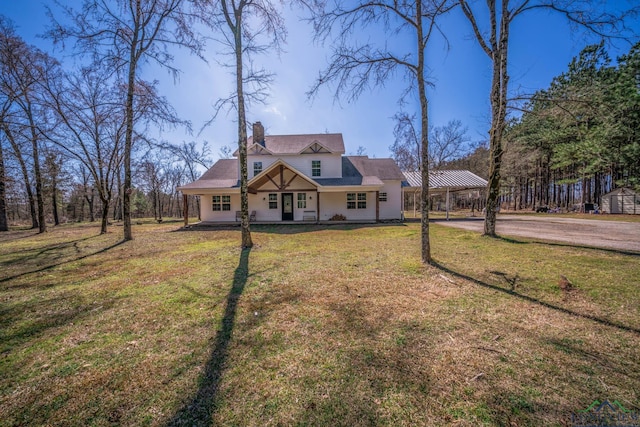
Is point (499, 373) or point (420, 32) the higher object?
point (420, 32)

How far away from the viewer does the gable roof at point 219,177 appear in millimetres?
17422

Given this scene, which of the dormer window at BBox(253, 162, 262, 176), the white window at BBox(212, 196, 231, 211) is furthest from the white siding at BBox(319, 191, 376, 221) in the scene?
the white window at BBox(212, 196, 231, 211)

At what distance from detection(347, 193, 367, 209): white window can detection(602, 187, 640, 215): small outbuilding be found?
26172 millimetres

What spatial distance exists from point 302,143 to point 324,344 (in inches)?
747

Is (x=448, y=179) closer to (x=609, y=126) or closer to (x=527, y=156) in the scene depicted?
(x=609, y=126)

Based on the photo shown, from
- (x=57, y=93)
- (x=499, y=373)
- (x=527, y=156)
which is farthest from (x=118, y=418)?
(x=527, y=156)

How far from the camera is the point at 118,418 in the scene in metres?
1.96

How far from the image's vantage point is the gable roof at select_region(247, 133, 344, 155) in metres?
18.8

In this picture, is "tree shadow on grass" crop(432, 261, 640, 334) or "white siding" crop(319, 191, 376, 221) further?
"white siding" crop(319, 191, 376, 221)

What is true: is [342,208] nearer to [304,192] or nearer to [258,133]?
[304,192]

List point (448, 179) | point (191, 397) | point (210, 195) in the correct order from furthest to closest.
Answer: point (448, 179), point (210, 195), point (191, 397)

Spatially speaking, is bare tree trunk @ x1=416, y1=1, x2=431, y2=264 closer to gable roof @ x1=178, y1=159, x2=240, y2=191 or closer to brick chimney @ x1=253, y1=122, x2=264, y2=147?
gable roof @ x1=178, y1=159, x2=240, y2=191

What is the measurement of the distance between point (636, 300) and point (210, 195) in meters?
20.4

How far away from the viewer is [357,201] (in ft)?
60.4
